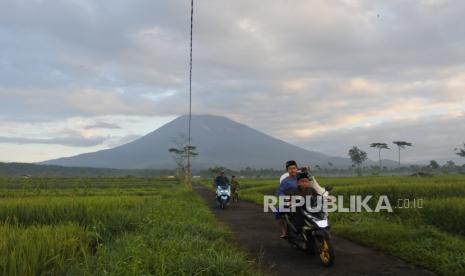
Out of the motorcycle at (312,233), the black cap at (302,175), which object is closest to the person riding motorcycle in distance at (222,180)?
the motorcycle at (312,233)

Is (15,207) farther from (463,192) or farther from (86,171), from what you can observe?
(86,171)

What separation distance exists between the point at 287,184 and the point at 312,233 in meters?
1.42

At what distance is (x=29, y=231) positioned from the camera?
762cm

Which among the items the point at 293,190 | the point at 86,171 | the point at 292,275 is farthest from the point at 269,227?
the point at 86,171

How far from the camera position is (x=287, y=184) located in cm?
894

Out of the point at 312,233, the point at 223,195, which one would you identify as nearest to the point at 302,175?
the point at 312,233

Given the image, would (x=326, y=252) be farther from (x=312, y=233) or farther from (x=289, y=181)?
(x=289, y=181)

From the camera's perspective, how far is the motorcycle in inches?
284

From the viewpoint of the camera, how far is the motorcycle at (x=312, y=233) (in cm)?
720

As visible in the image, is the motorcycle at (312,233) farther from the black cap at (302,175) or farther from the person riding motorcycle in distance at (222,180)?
the person riding motorcycle in distance at (222,180)

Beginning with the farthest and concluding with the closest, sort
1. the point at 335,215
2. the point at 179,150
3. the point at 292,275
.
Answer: the point at 179,150 → the point at 335,215 → the point at 292,275

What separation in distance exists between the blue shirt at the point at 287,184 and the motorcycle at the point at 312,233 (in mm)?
488

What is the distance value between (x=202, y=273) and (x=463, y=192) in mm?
17407

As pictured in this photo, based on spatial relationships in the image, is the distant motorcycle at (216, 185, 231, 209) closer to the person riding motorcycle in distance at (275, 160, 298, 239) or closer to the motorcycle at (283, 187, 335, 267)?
the person riding motorcycle in distance at (275, 160, 298, 239)
